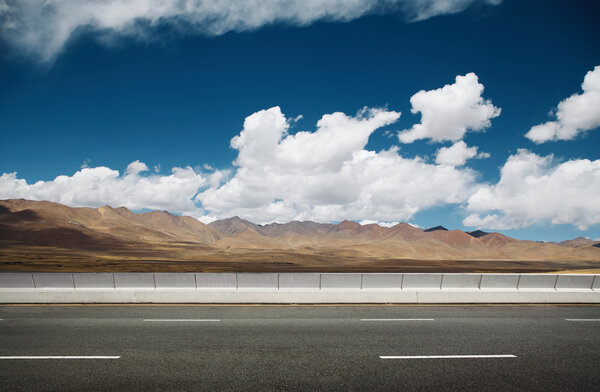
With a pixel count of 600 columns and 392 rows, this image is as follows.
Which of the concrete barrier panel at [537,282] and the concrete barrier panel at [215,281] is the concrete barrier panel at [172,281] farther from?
the concrete barrier panel at [537,282]

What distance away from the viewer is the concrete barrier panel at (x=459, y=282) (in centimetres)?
1541

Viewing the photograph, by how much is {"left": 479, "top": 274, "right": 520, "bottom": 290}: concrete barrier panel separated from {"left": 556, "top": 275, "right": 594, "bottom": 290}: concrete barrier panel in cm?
195

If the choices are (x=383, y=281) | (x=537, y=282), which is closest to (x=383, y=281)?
(x=383, y=281)

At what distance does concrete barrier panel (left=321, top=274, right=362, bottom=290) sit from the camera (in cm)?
1497

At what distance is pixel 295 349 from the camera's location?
7641mm

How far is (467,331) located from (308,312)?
5176mm

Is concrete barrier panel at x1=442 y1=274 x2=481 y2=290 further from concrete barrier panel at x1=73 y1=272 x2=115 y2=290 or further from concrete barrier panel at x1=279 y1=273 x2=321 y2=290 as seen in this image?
concrete barrier panel at x1=73 y1=272 x2=115 y2=290

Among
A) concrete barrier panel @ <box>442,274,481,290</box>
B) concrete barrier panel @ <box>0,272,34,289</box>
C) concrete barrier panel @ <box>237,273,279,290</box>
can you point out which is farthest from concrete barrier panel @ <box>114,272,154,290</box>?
concrete barrier panel @ <box>442,274,481,290</box>

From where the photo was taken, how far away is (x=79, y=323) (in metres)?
10.0

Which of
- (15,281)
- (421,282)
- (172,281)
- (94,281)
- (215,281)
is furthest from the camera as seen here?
(215,281)

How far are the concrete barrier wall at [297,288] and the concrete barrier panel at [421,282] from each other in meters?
0.04

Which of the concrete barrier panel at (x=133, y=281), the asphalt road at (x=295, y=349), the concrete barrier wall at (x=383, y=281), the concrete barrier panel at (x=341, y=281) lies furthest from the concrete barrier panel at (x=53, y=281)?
the concrete barrier wall at (x=383, y=281)

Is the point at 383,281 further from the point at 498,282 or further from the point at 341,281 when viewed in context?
the point at 498,282

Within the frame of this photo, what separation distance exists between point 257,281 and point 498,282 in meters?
11.3
